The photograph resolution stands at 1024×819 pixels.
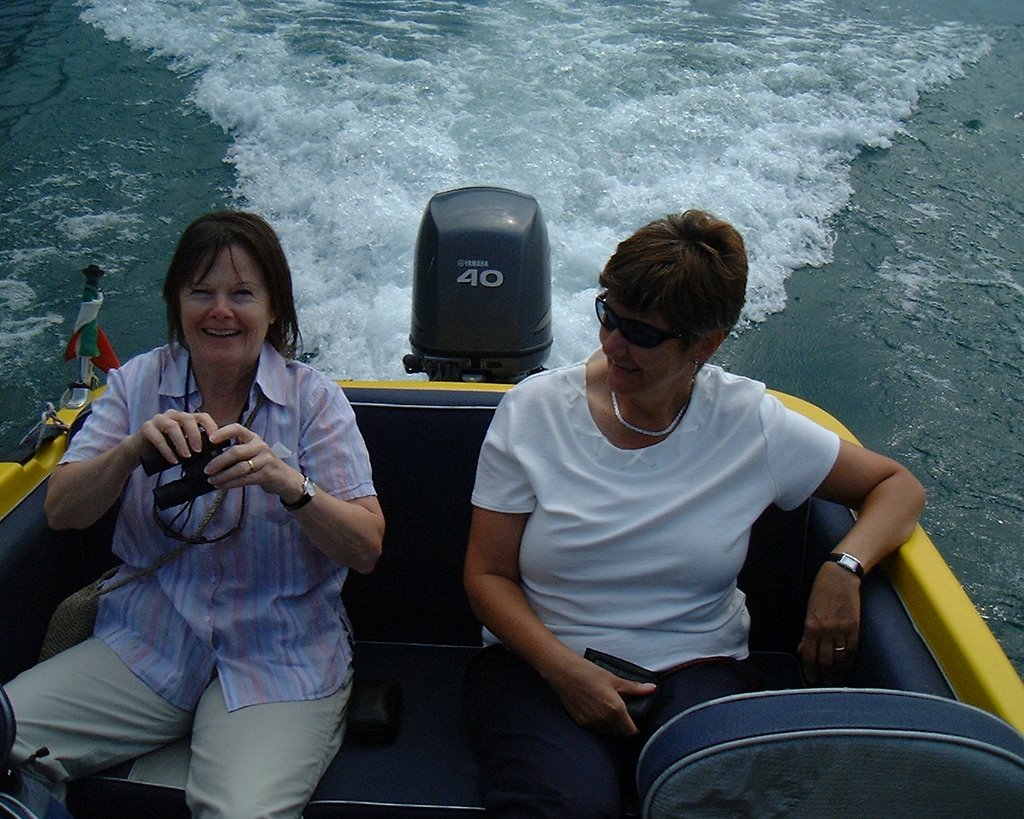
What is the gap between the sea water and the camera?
12.4 feet

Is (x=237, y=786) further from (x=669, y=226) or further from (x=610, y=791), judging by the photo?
(x=669, y=226)

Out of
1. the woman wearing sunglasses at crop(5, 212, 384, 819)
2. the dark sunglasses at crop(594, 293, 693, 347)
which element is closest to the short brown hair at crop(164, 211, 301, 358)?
the woman wearing sunglasses at crop(5, 212, 384, 819)

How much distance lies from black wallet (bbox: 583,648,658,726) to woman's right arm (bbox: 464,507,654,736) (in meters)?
0.01

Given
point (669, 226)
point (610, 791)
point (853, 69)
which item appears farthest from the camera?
point (853, 69)

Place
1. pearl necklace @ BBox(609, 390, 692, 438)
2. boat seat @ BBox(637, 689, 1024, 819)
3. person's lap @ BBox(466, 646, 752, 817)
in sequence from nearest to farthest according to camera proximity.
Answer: boat seat @ BBox(637, 689, 1024, 819), person's lap @ BBox(466, 646, 752, 817), pearl necklace @ BBox(609, 390, 692, 438)

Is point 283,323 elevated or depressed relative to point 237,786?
elevated

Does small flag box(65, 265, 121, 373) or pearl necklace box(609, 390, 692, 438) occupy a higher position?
pearl necklace box(609, 390, 692, 438)

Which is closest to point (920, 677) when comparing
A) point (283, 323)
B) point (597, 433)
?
point (597, 433)

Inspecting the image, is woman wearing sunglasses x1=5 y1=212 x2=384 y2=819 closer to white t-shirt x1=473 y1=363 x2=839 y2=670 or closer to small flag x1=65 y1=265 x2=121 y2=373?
white t-shirt x1=473 y1=363 x2=839 y2=670

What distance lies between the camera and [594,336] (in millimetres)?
3740

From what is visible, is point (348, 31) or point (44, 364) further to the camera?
point (348, 31)

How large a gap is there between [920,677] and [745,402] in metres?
0.48

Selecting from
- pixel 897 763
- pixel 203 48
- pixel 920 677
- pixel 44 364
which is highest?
pixel 897 763

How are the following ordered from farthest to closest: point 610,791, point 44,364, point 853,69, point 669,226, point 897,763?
point 853,69 < point 44,364 < point 669,226 < point 610,791 < point 897,763
